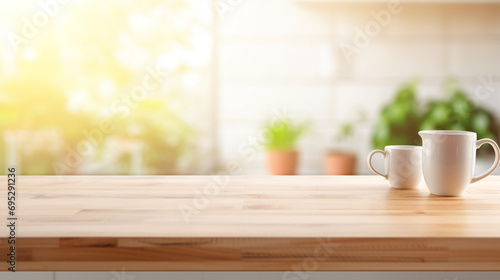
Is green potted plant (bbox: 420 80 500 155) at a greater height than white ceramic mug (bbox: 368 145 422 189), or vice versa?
green potted plant (bbox: 420 80 500 155)

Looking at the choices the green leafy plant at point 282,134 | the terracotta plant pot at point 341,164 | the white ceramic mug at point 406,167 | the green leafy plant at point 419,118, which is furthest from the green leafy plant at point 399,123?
the white ceramic mug at point 406,167

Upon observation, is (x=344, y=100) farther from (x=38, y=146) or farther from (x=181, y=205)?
(x=181, y=205)

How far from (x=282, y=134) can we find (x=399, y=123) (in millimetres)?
688

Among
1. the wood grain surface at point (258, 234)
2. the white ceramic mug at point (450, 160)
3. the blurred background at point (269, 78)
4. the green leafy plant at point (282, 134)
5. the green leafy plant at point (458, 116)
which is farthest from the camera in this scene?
the green leafy plant at point (282, 134)

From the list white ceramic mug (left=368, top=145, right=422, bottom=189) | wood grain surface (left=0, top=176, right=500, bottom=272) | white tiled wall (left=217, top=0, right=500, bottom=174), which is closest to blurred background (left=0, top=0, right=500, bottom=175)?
white tiled wall (left=217, top=0, right=500, bottom=174)

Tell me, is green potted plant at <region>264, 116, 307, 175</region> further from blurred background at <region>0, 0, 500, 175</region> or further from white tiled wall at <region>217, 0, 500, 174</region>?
white tiled wall at <region>217, 0, 500, 174</region>

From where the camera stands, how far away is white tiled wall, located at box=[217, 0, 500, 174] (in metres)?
3.03

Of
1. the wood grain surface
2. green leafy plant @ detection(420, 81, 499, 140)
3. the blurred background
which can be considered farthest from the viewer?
the blurred background

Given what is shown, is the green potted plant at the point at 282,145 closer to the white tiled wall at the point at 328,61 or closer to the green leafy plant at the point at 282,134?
the green leafy plant at the point at 282,134

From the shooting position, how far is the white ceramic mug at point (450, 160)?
0.79m

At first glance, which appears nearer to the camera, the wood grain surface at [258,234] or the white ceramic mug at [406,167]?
the wood grain surface at [258,234]

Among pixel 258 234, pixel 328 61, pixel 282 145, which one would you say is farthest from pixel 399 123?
pixel 258 234

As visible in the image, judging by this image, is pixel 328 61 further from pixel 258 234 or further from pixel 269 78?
pixel 258 234

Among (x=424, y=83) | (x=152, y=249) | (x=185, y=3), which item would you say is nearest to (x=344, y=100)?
(x=424, y=83)
